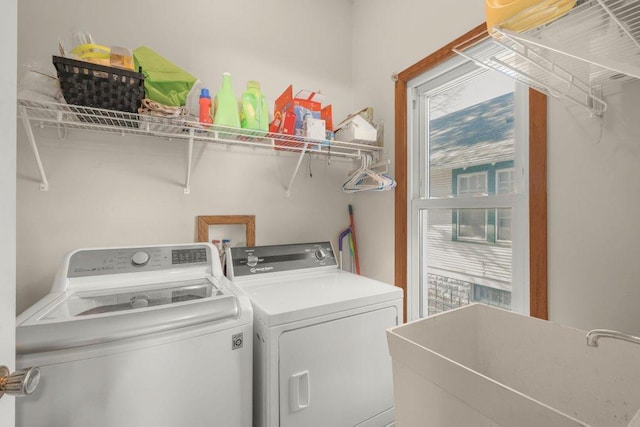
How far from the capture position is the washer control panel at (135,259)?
143cm

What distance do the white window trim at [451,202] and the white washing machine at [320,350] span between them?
1.48 ft

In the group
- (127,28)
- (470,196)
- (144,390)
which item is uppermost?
(127,28)

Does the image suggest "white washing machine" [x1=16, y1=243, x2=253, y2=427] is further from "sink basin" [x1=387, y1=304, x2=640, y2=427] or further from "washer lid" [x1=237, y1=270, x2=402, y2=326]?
"sink basin" [x1=387, y1=304, x2=640, y2=427]

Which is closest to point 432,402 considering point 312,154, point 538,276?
point 538,276

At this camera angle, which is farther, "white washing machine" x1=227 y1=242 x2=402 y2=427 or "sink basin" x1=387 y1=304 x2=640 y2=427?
"white washing machine" x1=227 y1=242 x2=402 y2=427

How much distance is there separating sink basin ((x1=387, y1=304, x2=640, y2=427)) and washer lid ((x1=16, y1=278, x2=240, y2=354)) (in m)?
0.75

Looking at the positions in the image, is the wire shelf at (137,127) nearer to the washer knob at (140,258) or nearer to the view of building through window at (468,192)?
the washer knob at (140,258)

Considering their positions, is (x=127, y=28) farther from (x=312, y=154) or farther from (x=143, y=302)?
(x=143, y=302)

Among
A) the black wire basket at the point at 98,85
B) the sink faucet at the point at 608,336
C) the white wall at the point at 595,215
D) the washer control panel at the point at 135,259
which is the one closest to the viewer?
the sink faucet at the point at 608,336

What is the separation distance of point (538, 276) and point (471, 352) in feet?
1.61

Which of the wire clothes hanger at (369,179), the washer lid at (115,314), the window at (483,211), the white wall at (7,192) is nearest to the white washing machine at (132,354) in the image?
the washer lid at (115,314)

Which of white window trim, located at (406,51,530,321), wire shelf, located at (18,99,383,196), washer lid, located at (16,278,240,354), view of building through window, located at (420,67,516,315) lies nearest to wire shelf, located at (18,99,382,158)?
wire shelf, located at (18,99,383,196)

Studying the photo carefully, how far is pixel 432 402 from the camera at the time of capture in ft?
2.43

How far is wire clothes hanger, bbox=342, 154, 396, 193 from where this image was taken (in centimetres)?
191
